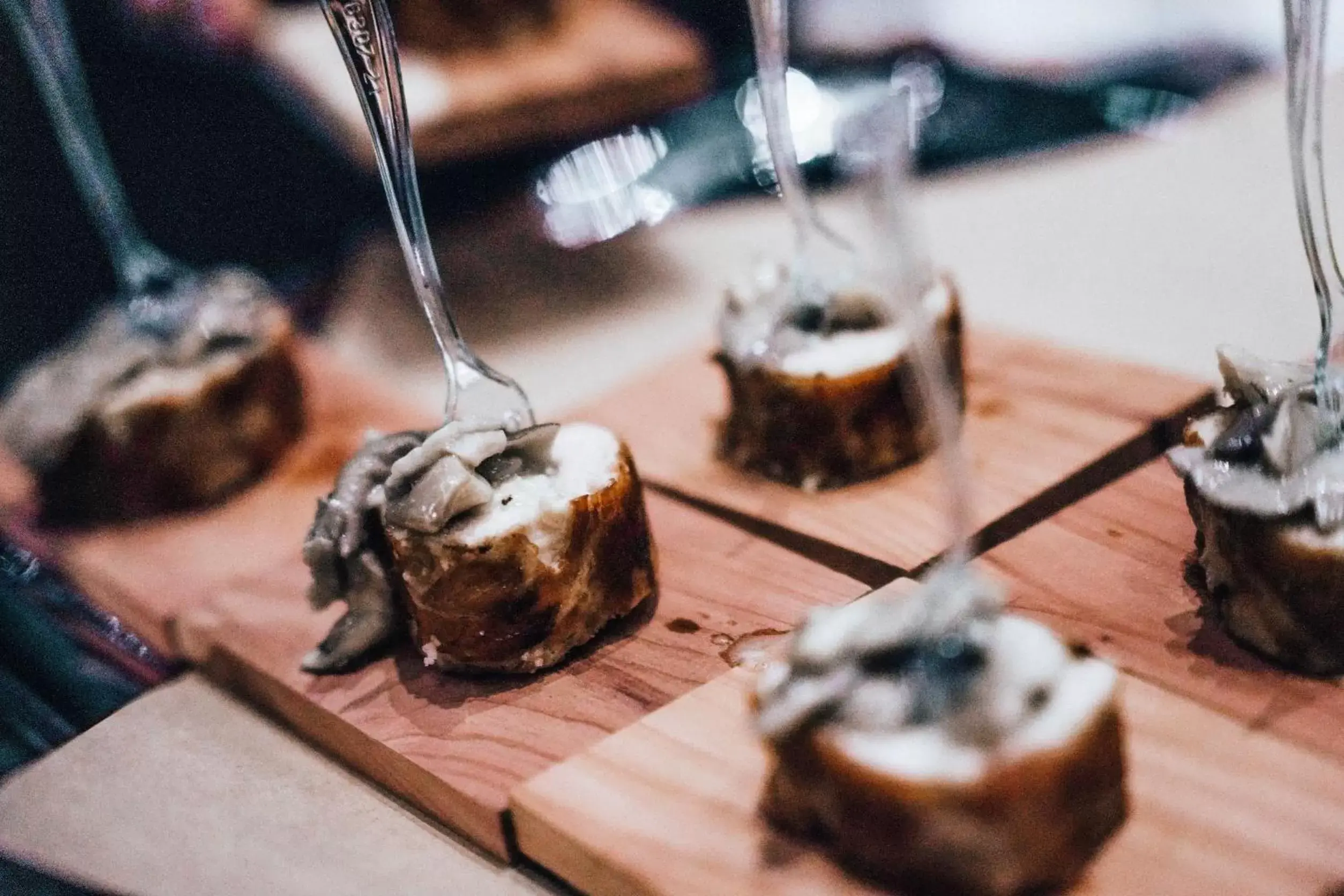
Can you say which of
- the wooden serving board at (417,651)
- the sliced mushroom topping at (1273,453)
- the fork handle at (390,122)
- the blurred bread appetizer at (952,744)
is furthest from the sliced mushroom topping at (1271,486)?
the fork handle at (390,122)

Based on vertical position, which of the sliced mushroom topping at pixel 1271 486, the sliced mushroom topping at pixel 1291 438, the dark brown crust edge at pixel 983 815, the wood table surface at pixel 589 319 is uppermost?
the sliced mushroom topping at pixel 1291 438

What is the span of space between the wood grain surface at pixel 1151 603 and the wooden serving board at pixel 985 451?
0.27ft

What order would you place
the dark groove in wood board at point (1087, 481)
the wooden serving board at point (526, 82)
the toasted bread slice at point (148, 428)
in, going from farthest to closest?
the wooden serving board at point (526, 82) → the toasted bread slice at point (148, 428) → the dark groove in wood board at point (1087, 481)

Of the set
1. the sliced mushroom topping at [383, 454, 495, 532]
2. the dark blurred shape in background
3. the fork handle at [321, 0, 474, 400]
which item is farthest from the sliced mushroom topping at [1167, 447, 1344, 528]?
the dark blurred shape in background

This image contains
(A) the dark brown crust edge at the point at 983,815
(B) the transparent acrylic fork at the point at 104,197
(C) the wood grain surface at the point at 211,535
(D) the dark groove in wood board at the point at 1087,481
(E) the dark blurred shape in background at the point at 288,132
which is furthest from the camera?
(E) the dark blurred shape in background at the point at 288,132

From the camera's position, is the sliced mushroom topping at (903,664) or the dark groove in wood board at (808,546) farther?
the dark groove in wood board at (808,546)

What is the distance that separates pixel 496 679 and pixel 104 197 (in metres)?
1.33

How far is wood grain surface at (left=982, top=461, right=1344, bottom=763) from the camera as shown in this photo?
1.33 meters

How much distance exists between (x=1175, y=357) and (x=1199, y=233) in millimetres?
497

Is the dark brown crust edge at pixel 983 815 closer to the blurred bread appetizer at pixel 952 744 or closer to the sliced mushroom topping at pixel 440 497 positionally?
the blurred bread appetizer at pixel 952 744

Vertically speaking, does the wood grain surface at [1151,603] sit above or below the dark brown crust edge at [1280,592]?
below

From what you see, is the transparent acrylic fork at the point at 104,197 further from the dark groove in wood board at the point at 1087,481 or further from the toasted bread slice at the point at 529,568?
the dark groove in wood board at the point at 1087,481

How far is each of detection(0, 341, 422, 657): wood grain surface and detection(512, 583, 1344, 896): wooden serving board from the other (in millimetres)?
839

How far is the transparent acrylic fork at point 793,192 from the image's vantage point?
1.82m
